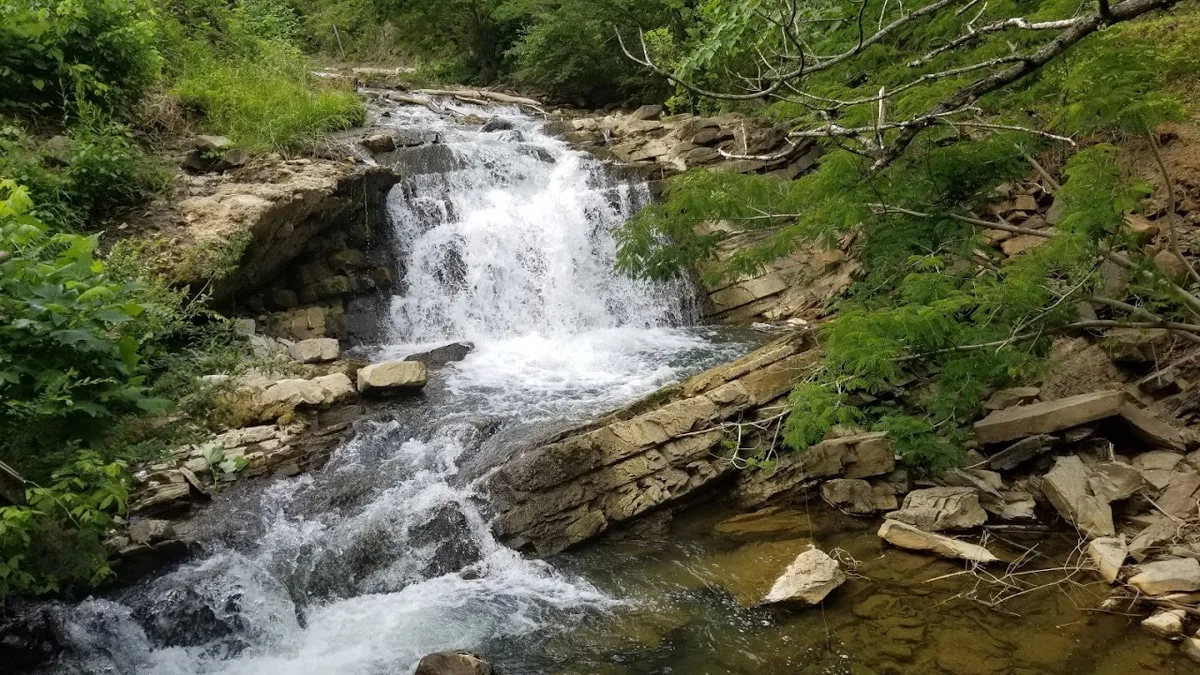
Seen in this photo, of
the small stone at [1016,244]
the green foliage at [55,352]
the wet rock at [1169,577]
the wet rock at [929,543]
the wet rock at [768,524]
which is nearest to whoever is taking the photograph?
the green foliage at [55,352]

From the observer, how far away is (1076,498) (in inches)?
218

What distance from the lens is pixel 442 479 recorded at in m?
6.54

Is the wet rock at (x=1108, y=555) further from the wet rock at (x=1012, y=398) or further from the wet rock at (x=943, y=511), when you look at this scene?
the wet rock at (x=1012, y=398)

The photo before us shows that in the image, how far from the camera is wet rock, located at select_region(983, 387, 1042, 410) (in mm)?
6594

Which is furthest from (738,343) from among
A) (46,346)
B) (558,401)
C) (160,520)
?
(46,346)

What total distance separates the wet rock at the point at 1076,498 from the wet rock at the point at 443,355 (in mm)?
6861

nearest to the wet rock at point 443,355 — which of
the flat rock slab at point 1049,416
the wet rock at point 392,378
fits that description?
the wet rock at point 392,378

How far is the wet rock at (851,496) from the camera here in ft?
19.8

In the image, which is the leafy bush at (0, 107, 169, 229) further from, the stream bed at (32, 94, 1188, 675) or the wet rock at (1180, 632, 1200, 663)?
the wet rock at (1180, 632, 1200, 663)

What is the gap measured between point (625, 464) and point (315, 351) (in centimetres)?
476

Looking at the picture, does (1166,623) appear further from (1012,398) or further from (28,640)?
(28,640)

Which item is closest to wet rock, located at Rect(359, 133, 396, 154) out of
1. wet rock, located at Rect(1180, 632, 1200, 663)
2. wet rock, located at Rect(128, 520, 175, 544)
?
wet rock, located at Rect(128, 520, 175, 544)

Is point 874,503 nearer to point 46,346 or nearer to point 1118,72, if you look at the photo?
point 1118,72

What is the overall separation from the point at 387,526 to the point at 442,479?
789mm
